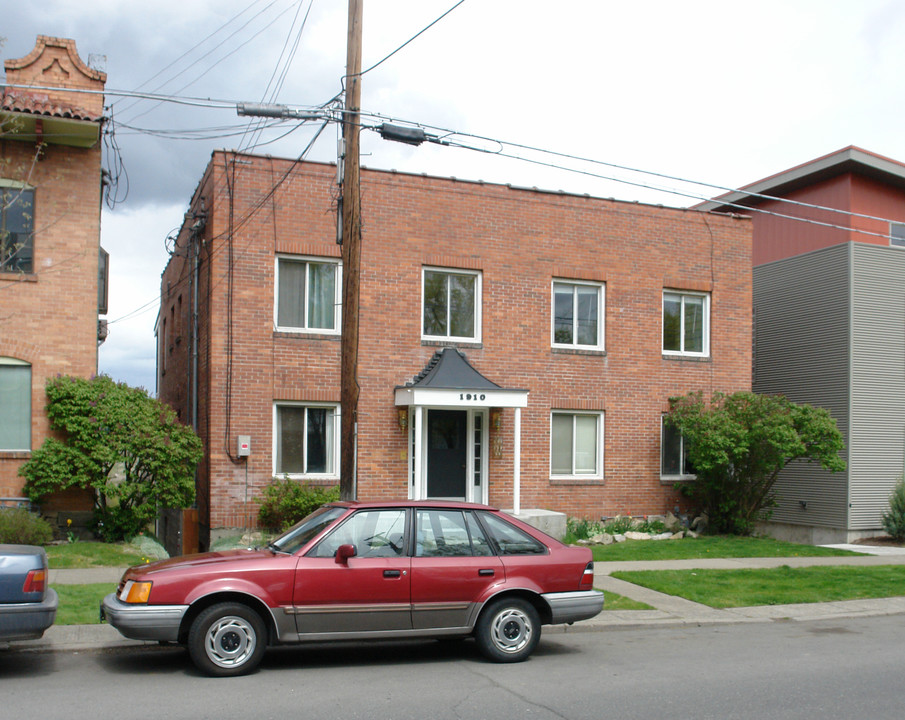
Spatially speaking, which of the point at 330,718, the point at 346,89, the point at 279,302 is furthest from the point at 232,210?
the point at 330,718

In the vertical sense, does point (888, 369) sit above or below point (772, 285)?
below

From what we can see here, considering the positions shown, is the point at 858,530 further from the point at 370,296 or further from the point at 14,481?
Answer: the point at 14,481

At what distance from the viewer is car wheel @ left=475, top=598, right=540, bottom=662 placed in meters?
8.62

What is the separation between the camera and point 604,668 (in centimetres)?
859

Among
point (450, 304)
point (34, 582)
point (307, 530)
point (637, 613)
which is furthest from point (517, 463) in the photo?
point (34, 582)

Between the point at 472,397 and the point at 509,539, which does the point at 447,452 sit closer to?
the point at 472,397

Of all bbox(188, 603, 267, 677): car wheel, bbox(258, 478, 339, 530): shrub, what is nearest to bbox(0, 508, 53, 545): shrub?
bbox(258, 478, 339, 530): shrub

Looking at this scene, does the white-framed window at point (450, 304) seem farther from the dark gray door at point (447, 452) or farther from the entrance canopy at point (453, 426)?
the dark gray door at point (447, 452)

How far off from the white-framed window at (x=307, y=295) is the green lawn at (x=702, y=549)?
Answer: 6753 mm

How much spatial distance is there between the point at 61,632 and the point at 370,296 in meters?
9.64

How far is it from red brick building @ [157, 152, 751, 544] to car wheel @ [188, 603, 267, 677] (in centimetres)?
892

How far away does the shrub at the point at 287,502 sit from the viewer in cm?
1638

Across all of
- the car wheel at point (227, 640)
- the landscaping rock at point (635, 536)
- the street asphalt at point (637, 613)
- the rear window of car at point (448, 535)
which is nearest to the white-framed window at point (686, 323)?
the landscaping rock at point (635, 536)

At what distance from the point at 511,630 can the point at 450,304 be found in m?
10.5
